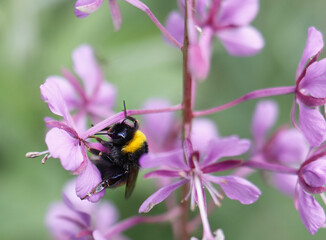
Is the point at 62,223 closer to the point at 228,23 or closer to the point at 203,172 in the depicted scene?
the point at 203,172

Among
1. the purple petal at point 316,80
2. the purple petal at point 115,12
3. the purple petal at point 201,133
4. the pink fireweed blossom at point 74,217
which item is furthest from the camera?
the purple petal at point 201,133

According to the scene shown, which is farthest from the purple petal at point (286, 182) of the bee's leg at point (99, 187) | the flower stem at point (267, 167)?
the bee's leg at point (99, 187)

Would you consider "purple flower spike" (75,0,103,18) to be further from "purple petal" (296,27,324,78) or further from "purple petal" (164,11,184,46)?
"purple petal" (296,27,324,78)

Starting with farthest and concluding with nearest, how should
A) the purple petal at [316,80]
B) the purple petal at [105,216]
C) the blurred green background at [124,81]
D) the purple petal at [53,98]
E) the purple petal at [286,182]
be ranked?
the blurred green background at [124,81], the purple petal at [105,216], the purple petal at [286,182], the purple petal at [316,80], the purple petal at [53,98]

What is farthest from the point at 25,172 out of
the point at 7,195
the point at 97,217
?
the point at 97,217

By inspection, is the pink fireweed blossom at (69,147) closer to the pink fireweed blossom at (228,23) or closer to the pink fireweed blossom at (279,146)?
the pink fireweed blossom at (228,23)

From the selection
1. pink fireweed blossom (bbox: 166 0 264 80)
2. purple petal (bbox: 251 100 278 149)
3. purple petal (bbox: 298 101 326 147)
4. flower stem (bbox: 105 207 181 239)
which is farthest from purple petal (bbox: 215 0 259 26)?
flower stem (bbox: 105 207 181 239)

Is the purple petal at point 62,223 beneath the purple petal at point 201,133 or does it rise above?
beneath

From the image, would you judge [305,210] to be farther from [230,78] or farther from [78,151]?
[230,78]
